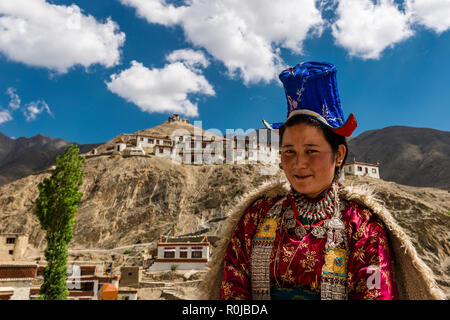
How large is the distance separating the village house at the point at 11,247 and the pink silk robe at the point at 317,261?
116 ft

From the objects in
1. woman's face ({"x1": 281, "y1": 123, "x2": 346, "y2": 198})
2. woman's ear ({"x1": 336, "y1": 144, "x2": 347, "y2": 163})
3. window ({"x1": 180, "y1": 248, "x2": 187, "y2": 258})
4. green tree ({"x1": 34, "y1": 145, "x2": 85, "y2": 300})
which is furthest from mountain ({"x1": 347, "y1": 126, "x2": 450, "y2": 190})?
woman's face ({"x1": 281, "y1": 123, "x2": 346, "y2": 198})

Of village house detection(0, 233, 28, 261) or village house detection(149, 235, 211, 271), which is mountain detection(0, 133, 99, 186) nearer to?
village house detection(0, 233, 28, 261)

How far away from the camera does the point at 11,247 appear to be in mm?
30984

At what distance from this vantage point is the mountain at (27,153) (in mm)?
86262

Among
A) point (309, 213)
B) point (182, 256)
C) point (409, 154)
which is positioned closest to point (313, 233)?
point (309, 213)

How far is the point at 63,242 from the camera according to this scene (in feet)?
Answer: 55.9

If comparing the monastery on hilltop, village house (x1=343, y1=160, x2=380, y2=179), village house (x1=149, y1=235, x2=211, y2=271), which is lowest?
village house (x1=149, y1=235, x2=211, y2=271)

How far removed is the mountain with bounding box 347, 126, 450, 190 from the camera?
254ft

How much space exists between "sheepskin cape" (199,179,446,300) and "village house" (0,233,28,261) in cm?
3517

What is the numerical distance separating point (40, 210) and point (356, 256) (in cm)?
1866

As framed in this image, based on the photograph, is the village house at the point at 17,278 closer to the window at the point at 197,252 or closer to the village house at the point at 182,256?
the village house at the point at 182,256

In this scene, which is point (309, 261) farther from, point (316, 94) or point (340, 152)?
point (316, 94)
